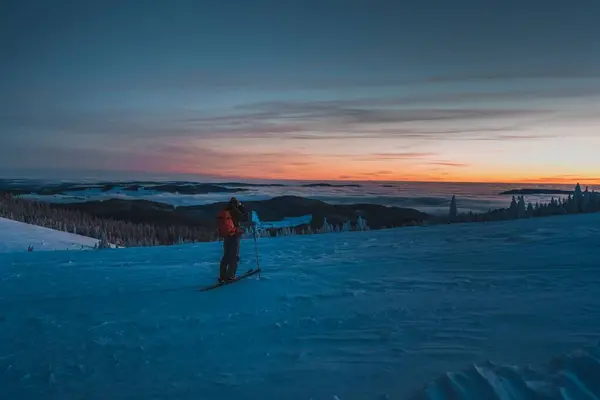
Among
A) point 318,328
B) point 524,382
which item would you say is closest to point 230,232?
point 318,328

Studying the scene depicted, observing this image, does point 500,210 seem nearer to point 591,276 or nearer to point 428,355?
point 591,276

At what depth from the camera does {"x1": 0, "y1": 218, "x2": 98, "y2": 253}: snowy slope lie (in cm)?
2146

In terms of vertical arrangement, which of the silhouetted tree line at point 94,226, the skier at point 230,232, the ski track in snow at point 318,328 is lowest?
the silhouetted tree line at point 94,226

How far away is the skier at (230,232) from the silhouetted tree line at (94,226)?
16043mm

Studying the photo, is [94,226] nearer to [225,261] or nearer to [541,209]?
[225,261]

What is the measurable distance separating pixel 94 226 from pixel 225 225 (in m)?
23.6

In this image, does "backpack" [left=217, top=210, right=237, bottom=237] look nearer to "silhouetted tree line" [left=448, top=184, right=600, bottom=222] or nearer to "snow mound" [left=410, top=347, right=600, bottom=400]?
"snow mound" [left=410, top=347, right=600, bottom=400]

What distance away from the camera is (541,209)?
2847 cm

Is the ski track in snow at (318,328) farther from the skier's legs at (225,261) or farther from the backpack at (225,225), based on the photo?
the backpack at (225,225)

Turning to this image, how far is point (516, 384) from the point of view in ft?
16.3

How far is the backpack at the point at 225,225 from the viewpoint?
37.4ft

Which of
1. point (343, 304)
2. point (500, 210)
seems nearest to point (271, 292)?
point (343, 304)

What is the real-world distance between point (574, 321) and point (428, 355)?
2.48 meters

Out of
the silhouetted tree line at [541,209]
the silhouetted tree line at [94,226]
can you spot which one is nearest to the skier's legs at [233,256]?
the silhouetted tree line at [94,226]
